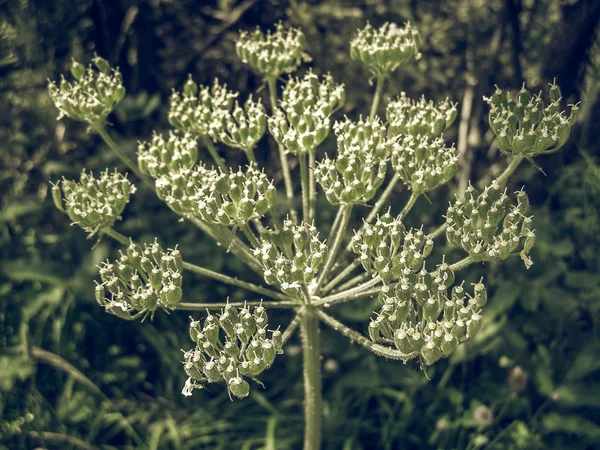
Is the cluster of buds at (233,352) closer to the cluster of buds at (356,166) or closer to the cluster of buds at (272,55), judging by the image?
the cluster of buds at (356,166)

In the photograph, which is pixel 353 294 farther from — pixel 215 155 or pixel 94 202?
pixel 94 202

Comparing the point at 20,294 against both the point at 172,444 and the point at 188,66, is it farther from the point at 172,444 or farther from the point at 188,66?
the point at 188,66

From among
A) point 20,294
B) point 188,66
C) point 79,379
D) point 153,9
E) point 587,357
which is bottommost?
point 79,379

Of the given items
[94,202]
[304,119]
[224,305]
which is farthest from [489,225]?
[94,202]

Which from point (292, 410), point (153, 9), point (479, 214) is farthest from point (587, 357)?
point (153, 9)

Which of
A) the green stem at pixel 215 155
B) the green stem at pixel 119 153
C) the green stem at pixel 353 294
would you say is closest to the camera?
the green stem at pixel 353 294

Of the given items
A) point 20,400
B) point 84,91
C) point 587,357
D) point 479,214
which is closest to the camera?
point 479,214

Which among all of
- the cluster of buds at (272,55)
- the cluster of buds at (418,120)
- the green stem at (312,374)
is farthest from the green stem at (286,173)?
the cluster of buds at (418,120)
